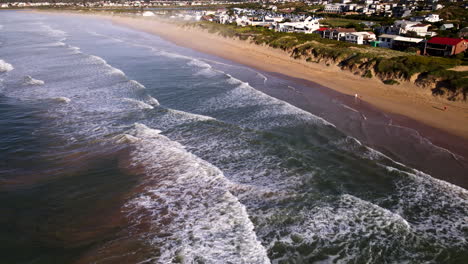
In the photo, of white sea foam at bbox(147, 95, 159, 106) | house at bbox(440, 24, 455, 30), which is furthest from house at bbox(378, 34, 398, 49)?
white sea foam at bbox(147, 95, 159, 106)

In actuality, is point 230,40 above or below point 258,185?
above

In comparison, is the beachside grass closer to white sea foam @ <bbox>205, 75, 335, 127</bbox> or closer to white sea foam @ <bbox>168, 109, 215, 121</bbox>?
white sea foam @ <bbox>205, 75, 335, 127</bbox>

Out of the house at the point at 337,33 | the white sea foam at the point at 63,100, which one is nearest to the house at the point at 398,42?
the house at the point at 337,33

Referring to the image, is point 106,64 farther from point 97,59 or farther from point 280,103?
point 280,103

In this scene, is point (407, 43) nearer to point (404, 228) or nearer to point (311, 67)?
point (311, 67)

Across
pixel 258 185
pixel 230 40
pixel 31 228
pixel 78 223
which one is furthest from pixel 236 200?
pixel 230 40

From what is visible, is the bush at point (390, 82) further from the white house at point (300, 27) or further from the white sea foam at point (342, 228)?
the white house at point (300, 27)
